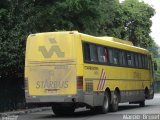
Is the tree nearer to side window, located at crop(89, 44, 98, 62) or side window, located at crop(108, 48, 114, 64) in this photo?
side window, located at crop(108, 48, 114, 64)

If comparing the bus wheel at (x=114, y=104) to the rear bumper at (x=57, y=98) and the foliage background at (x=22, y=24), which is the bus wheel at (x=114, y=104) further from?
the foliage background at (x=22, y=24)

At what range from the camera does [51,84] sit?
22.4 metres

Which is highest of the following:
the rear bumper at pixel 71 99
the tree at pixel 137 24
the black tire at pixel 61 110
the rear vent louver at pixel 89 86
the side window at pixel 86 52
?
the tree at pixel 137 24

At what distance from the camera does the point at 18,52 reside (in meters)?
28.1

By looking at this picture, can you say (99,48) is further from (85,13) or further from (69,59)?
(85,13)

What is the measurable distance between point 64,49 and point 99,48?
261 cm

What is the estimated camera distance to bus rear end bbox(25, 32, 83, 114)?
72.4 ft

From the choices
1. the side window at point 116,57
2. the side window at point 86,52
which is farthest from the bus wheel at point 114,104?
the side window at point 86,52

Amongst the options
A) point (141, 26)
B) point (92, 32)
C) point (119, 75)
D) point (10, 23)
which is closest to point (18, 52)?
point (10, 23)

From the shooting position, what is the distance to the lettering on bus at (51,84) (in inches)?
874

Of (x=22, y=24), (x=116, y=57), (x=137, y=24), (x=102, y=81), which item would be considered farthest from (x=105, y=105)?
(x=137, y=24)

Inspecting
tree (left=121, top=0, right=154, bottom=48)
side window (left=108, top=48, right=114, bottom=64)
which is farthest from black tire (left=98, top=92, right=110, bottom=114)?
tree (left=121, top=0, right=154, bottom=48)

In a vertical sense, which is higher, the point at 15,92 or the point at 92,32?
the point at 92,32

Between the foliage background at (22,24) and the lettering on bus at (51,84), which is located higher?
the foliage background at (22,24)
